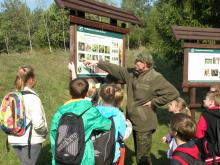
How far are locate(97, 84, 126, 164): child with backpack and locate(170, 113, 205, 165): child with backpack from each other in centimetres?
78

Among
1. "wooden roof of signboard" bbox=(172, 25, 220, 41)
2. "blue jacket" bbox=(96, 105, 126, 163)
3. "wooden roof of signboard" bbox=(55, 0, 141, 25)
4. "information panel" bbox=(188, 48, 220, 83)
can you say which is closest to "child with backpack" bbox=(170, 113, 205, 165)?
"blue jacket" bbox=(96, 105, 126, 163)

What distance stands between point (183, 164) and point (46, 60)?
52.0ft

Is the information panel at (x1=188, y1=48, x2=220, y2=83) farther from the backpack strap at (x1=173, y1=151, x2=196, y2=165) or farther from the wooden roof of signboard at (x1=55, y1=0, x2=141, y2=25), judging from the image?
the backpack strap at (x1=173, y1=151, x2=196, y2=165)

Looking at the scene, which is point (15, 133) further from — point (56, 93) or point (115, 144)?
point (56, 93)

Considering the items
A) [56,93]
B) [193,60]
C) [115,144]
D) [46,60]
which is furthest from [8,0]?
[115,144]

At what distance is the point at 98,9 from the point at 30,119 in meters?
2.13

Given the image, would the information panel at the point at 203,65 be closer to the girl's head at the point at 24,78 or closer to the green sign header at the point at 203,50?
the green sign header at the point at 203,50

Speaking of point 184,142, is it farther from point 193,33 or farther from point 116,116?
point 193,33

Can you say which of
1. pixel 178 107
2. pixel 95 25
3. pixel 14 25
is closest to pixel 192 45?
pixel 178 107

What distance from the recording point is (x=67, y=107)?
3729 mm

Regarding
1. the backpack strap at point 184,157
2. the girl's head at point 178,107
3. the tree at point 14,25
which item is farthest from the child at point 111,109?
the tree at point 14,25

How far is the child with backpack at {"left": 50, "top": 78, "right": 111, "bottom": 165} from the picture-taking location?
362 cm

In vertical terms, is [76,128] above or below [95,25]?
below

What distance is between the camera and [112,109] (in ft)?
13.7
